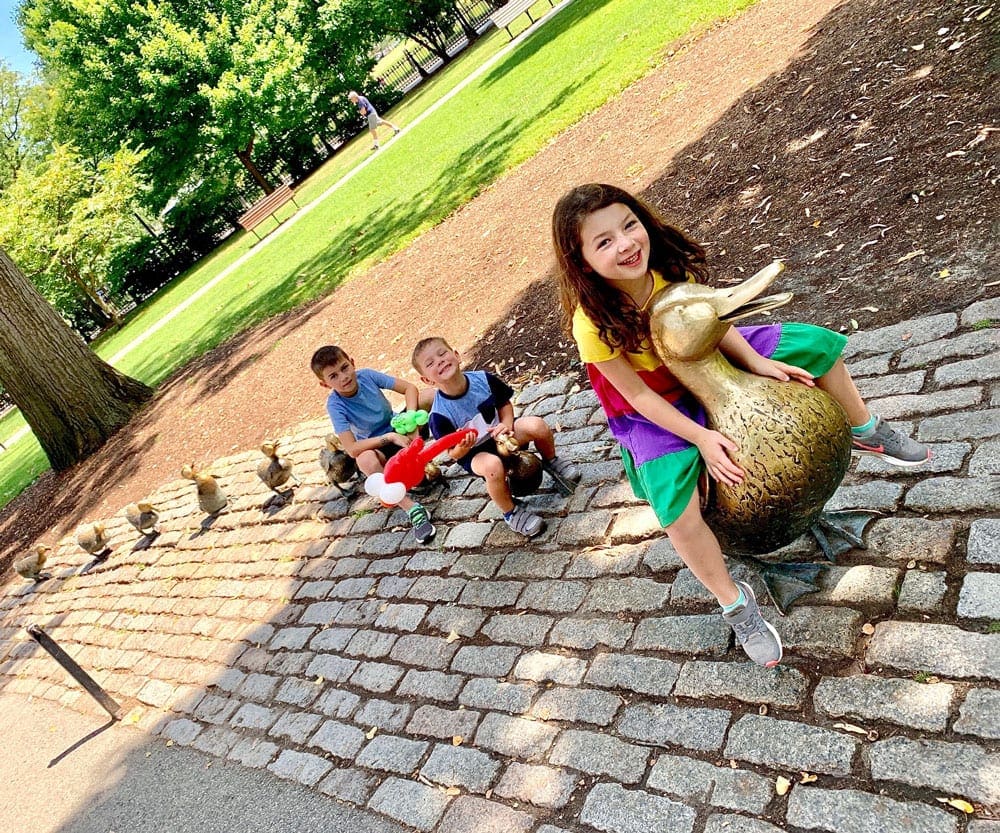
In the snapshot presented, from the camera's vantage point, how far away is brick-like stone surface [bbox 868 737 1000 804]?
203 centimetres

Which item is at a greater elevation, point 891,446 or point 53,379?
point 53,379

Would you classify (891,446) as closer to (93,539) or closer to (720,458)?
(720,458)

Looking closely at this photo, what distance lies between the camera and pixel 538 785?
2854 millimetres

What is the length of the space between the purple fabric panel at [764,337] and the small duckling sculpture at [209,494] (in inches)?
223

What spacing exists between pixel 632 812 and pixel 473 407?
2456mm

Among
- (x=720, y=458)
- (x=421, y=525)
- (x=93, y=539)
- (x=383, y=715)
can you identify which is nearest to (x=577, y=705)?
(x=383, y=715)

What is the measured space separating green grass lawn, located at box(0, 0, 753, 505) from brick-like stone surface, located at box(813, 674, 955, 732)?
9963mm

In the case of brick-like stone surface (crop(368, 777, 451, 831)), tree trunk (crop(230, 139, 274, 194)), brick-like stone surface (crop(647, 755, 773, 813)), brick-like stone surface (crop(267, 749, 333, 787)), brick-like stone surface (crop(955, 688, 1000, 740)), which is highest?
tree trunk (crop(230, 139, 274, 194))

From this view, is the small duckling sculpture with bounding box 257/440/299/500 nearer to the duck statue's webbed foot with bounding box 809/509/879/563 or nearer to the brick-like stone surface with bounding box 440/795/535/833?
the brick-like stone surface with bounding box 440/795/535/833

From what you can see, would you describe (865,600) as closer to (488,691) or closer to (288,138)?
(488,691)

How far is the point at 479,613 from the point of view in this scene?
3.96 meters

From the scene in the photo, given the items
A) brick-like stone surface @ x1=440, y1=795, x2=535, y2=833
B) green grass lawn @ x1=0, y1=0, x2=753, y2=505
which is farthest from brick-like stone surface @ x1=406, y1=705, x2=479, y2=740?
green grass lawn @ x1=0, y1=0, x2=753, y2=505

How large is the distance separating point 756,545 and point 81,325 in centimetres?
3714

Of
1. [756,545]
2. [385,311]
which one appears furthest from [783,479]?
[385,311]
